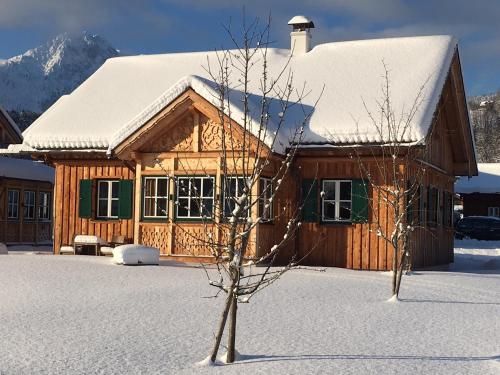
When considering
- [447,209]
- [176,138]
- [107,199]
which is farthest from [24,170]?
[447,209]

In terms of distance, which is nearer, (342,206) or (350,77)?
(342,206)

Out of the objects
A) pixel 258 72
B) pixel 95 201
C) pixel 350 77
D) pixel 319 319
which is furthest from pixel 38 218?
pixel 319 319

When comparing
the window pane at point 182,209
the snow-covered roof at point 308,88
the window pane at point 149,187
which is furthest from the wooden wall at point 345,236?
the window pane at point 149,187

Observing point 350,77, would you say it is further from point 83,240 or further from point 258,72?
point 83,240

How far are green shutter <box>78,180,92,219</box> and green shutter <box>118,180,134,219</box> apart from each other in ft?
2.88

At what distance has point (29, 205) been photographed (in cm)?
2897

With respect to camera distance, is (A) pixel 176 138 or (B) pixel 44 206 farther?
(B) pixel 44 206

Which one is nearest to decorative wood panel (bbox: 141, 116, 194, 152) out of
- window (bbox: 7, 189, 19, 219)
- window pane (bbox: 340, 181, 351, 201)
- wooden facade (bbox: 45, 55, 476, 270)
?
wooden facade (bbox: 45, 55, 476, 270)

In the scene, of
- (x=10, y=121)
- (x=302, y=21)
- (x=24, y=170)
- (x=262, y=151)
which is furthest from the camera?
(x=24, y=170)

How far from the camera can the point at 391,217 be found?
680 inches

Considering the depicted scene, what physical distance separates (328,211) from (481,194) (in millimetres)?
27397

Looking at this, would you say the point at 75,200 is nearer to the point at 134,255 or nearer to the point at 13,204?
the point at 134,255

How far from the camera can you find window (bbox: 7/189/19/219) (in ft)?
91.1

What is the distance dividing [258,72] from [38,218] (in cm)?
1254
